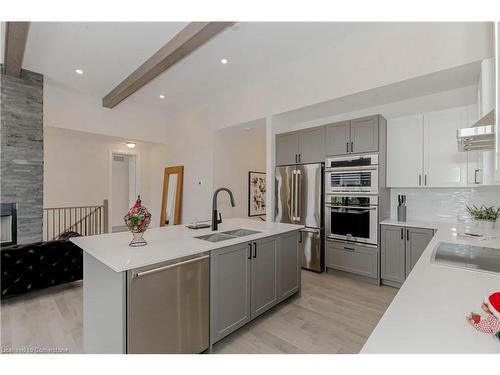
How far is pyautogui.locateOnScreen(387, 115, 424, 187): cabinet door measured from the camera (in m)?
3.26

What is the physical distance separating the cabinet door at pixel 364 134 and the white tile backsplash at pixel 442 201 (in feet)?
2.82

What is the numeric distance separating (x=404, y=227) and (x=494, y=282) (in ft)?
6.81

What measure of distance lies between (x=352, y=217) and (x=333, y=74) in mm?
2023

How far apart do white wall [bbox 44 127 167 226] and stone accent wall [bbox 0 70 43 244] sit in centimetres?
Result: 85

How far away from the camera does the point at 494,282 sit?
1228 millimetres

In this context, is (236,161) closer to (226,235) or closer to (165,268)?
(226,235)

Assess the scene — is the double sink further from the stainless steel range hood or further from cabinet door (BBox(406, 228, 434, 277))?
cabinet door (BBox(406, 228, 434, 277))

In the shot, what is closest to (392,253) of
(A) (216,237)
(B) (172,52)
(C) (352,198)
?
(C) (352,198)

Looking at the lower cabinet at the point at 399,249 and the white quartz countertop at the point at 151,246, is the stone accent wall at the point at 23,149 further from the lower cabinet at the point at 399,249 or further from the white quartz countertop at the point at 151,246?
the lower cabinet at the point at 399,249

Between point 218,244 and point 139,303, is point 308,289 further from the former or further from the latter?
point 139,303

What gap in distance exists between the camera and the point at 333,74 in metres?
3.40

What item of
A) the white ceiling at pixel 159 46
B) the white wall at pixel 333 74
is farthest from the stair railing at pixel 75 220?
the white ceiling at pixel 159 46

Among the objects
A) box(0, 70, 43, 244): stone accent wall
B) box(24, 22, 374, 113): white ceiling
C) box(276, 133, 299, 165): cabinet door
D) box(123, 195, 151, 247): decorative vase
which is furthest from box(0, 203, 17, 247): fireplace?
box(276, 133, 299, 165): cabinet door
